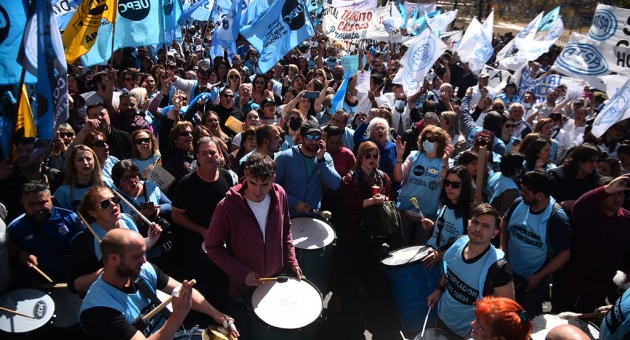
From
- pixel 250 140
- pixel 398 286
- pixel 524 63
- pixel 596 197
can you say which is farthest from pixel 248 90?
pixel 524 63

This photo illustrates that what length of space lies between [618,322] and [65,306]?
4.12 meters

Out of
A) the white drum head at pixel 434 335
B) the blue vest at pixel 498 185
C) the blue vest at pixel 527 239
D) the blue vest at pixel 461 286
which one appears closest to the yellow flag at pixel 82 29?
the blue vest at pixel 461 286

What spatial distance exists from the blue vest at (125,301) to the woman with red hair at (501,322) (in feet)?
6.66

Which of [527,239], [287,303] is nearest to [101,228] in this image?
[287,303]

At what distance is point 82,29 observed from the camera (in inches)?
219

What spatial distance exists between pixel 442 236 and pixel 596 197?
140 centimetres

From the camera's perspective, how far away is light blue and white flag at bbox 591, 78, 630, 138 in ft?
20.3

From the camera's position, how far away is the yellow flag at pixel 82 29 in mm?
5516

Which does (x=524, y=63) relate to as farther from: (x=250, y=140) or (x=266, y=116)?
(x=250, y=140)

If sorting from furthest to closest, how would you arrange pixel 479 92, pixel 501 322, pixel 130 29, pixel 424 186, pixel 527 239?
pixel 479 92 < pixel 130 29 < pixel 424 186 < pixel 527 239 < pixel 501 322

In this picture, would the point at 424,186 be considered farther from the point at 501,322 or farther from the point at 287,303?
the point at 501,322

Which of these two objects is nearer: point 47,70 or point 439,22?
point 47,70

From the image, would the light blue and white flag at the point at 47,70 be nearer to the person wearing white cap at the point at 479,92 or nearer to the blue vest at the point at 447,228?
the blue vest at the point at 447,228

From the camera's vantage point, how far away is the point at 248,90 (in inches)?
314
